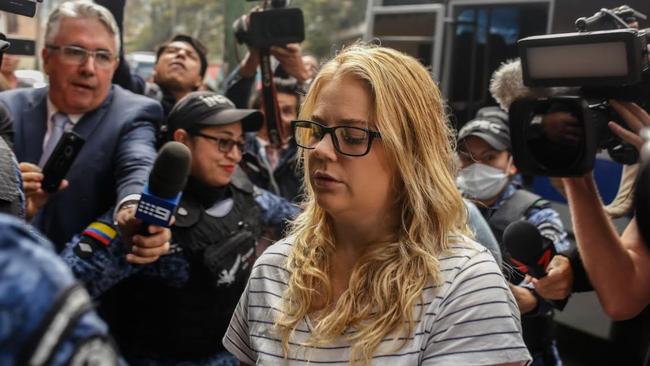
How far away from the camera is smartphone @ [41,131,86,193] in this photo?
8.41ft

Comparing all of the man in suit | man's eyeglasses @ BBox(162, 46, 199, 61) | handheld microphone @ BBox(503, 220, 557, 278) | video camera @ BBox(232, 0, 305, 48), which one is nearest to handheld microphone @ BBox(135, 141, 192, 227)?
the man in suit

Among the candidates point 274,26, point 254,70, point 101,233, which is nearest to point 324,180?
point 101,233

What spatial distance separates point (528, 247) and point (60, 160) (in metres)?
1.52

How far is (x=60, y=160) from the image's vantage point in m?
2.57

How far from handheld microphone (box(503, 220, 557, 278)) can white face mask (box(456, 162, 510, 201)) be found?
82cm

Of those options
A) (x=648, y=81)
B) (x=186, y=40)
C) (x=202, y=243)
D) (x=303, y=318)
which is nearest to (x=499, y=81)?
(x=648, y=81)

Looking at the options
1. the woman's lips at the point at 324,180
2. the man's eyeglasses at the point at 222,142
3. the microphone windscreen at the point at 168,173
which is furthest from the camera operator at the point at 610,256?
the man's eyeglasses at the point at 222,142

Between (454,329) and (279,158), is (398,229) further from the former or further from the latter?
(279,158)

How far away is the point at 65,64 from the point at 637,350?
2336mm

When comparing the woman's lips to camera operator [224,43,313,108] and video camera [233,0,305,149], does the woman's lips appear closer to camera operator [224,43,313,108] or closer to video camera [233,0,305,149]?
video camera [233,0,305,149]

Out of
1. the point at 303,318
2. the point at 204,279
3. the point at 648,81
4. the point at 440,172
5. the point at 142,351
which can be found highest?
the point at 648,81

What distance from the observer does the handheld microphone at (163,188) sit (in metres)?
2.16

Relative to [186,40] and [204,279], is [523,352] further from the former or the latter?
[186,40]

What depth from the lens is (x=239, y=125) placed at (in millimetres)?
3160
